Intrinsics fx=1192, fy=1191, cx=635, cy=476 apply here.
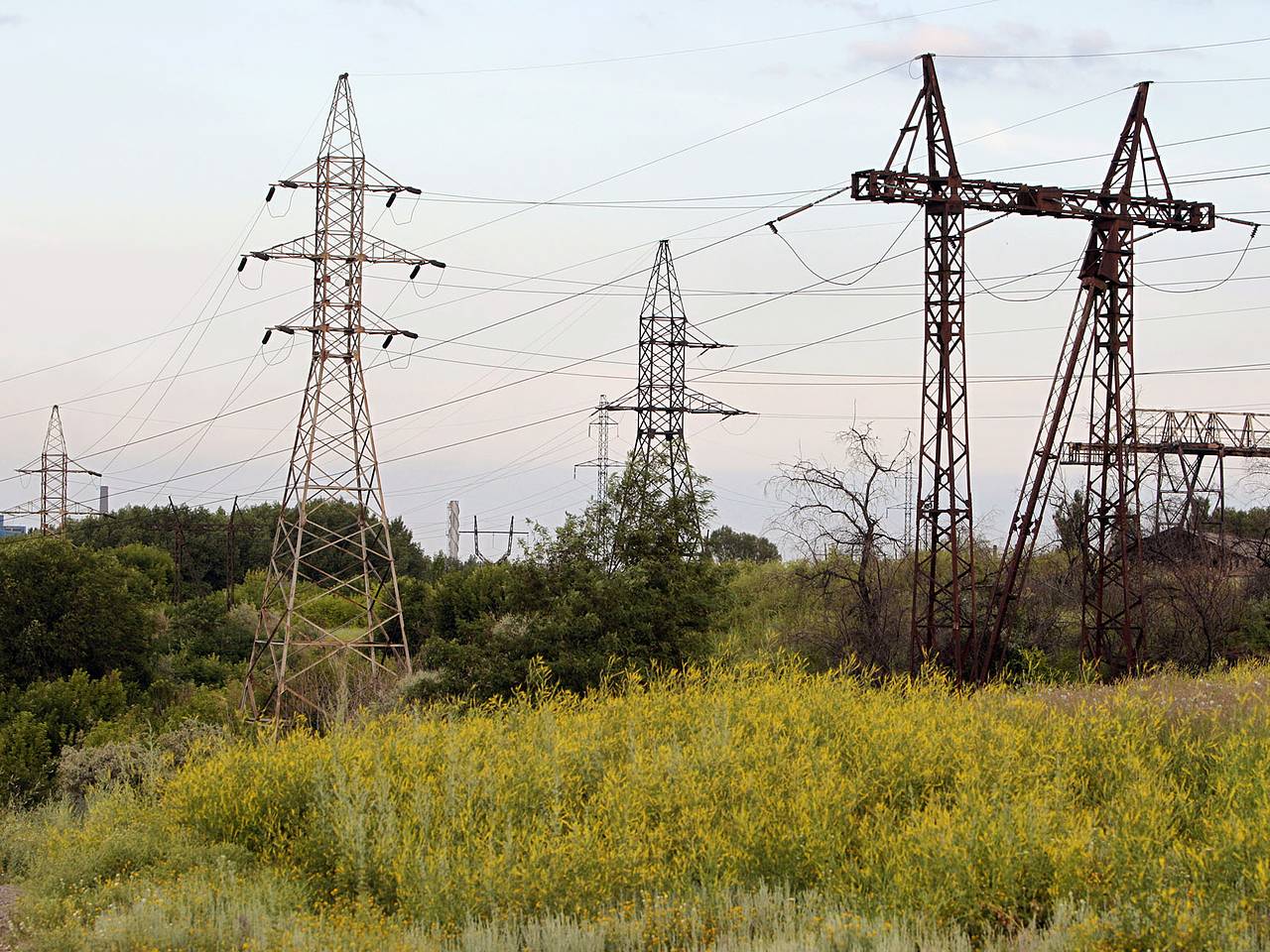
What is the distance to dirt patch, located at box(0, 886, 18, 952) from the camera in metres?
10.9

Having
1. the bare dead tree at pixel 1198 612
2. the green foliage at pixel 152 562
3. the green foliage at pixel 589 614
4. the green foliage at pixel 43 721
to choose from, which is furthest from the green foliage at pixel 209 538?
the bare dead tree at pixel 1198 612

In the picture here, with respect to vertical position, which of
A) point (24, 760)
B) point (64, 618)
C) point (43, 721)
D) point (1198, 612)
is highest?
point (1198, 612)

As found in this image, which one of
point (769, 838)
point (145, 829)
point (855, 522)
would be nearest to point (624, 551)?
point (855, 522)

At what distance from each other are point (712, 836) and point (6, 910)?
7.51 metres

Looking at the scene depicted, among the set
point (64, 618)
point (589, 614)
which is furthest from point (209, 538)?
point (589, 614)

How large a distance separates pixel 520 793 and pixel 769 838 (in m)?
2.94

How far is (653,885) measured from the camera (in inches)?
395

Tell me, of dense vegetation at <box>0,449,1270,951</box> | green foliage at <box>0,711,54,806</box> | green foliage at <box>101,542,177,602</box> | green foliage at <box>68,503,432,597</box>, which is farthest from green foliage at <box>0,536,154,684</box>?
green foliage at <box>68,503,432,597</box>

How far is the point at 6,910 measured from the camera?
40.2ft

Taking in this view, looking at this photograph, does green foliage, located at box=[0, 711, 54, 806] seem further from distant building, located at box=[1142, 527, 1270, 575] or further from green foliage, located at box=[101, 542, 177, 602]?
distant building, located at box=[1142, 527, 1270, 575]

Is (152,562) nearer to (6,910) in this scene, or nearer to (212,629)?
(212,629)

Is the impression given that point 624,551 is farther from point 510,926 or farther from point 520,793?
point 510,926

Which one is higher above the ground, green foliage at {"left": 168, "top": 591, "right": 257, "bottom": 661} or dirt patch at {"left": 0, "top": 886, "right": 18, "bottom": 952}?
green foliage at {"left": 168, "top": 591, "right": 257, "bottom": 661}

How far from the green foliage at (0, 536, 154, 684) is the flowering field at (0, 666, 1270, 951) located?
22452 millimetres
